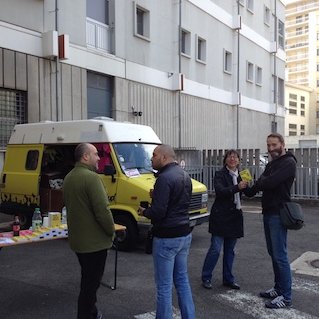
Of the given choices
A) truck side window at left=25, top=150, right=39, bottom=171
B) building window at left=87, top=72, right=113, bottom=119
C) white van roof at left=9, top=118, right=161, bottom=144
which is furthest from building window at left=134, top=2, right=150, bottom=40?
truck side window at left=25, top=150, right=39, bottom=171

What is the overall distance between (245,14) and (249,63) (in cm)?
289

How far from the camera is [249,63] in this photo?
27141 mm

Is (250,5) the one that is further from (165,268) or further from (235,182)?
(165,268)

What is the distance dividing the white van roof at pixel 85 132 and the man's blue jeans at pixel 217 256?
11.9ft

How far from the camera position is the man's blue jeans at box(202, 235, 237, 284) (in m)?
5.74

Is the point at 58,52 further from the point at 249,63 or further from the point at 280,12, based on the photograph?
the point at 280,12

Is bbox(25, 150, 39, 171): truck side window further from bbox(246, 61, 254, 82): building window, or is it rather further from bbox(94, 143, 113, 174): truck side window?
bbox(246, 61, 254, 82): building window

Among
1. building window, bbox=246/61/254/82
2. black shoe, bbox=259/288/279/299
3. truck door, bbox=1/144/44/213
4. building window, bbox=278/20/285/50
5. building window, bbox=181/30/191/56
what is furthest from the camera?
building window, bbox=278/20/285/50

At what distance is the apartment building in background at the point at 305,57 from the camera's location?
81250 mm

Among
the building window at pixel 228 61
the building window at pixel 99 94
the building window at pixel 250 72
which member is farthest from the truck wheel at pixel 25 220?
the building window at pixel 250 72

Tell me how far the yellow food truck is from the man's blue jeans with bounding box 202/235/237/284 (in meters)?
2.04

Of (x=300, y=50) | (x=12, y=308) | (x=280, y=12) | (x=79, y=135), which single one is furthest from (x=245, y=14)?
(x=300, y=50)

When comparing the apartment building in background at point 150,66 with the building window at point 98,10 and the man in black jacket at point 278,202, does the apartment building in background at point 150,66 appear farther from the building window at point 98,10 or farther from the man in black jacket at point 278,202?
the man in black jacket at point 278,202

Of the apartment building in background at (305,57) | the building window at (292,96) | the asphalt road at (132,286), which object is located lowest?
the asphalt road at (132,286)
